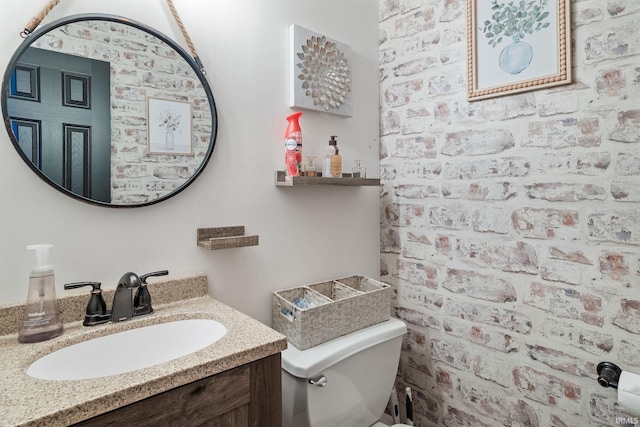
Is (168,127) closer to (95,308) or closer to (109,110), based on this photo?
(109,110)

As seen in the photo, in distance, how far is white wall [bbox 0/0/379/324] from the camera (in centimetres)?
95

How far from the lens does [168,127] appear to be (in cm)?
116

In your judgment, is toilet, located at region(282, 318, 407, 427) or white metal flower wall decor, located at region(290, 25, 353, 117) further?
white metal flower wall decor, located at region(290, 25, 353, 117)

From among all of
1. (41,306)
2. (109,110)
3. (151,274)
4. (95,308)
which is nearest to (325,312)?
(151,274)

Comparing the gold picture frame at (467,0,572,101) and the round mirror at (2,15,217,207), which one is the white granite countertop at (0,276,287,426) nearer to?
the round mirror at (2,15,217,207)

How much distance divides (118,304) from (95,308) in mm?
59

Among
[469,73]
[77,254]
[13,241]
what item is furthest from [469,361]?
[13,241]

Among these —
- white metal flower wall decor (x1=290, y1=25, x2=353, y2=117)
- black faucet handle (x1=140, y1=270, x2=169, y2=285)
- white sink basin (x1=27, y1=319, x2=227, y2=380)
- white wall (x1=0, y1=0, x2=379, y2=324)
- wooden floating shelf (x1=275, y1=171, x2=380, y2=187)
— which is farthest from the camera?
white metal flower wall decor (x1=290, y1=25, x2=353, y2=117)

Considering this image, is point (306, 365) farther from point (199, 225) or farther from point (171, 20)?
point (171, 20)

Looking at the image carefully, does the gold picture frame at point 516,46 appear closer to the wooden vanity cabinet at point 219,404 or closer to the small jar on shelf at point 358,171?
the small jar on shelf at point 358,171

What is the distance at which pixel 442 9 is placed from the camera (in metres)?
1.56

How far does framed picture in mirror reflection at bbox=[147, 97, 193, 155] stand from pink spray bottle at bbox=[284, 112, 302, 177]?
1.23 feet

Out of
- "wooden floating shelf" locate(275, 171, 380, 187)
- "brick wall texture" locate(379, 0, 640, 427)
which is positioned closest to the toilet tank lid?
"brick wall texture" locate(379, 0, 640, 427)

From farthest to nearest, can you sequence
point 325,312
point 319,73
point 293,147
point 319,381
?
point 319,73
point 293,147
point 325,312
point 319,381
